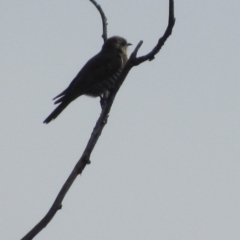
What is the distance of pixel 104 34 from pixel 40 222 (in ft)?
10.3

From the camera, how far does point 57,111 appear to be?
8062 millimetres

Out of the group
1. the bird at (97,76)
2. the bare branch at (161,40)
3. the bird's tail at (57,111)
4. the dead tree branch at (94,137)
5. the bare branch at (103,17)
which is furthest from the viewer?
the bird at (97,76)

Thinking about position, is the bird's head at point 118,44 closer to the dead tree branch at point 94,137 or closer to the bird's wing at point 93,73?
the bird's wing at point 93,73

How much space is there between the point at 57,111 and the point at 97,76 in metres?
1.16

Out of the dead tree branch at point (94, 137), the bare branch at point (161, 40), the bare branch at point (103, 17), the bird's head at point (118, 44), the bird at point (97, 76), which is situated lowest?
the dead tree branch at point (94, 137)

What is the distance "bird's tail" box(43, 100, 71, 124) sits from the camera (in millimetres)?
7832

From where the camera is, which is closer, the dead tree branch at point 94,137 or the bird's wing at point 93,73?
the dead tree branch at point 94,137

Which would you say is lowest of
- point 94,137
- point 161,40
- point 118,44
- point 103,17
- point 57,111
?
point 94,137

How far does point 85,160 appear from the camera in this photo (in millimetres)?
4344

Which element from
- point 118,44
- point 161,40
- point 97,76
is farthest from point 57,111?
point 161,40

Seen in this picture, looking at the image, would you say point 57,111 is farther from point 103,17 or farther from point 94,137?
point 94,137

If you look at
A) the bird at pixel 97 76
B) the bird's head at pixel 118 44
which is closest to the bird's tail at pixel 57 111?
the bird at pixel 97 76

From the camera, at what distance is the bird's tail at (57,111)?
25.7 feet

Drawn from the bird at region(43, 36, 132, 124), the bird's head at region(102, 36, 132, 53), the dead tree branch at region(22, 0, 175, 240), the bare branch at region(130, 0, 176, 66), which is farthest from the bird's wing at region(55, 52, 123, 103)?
the bare branch at region(130, 0, 176, 66)
